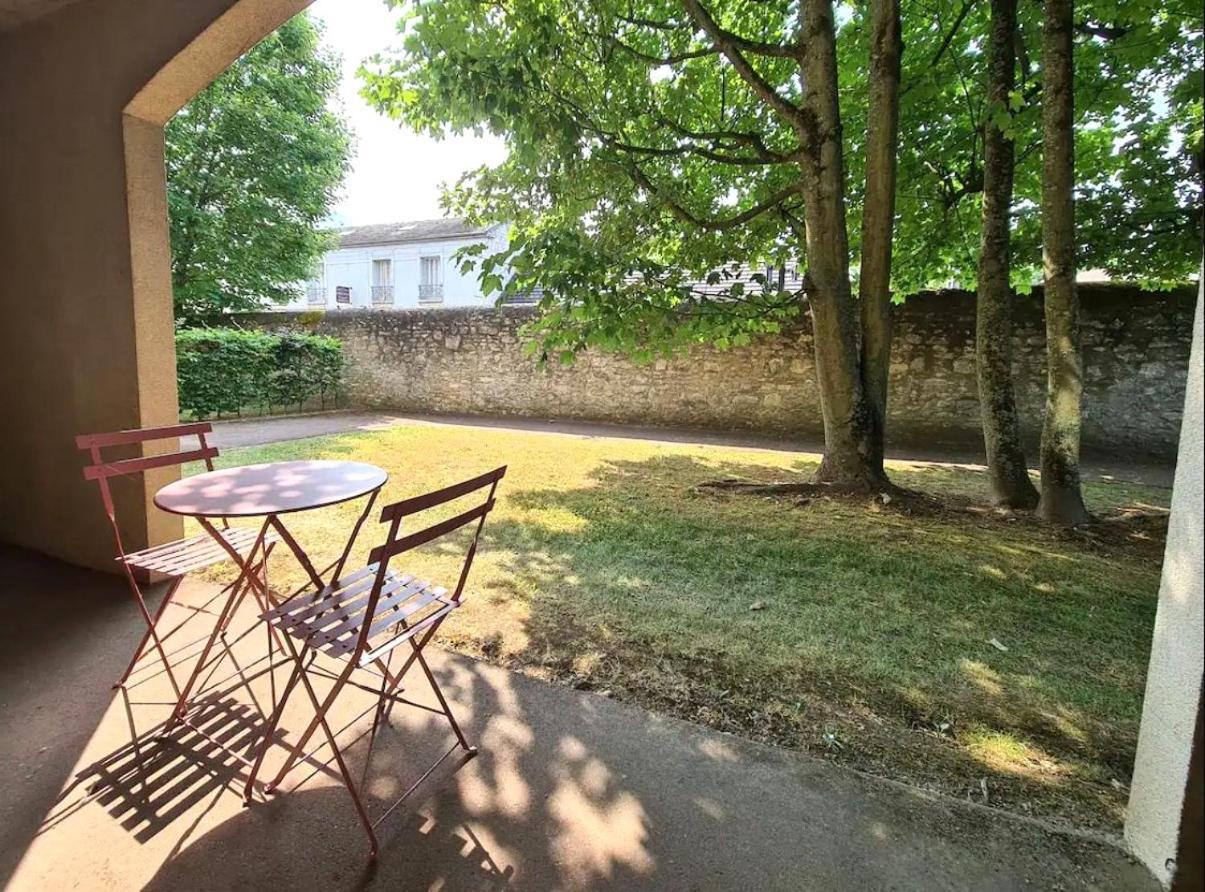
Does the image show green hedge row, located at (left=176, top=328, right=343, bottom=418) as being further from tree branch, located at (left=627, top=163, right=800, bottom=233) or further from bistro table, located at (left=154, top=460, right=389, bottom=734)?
bistro table, located at (left=154, top=460, right=389, bottom=734)

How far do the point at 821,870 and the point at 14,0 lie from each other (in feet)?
16.9

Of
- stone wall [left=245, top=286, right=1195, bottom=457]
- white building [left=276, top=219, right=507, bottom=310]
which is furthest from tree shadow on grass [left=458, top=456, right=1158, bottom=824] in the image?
white building [left=276, top=219, right=507, bottom=310]

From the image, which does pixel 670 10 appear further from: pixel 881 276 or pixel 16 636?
pixel 16 636

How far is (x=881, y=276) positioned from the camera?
547 cm

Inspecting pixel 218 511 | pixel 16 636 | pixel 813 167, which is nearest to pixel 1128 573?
pixel 813 167

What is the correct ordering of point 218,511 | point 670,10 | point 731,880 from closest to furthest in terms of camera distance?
point 731,880, point 218,511, point 670,10

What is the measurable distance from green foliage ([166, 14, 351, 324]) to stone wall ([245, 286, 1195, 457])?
1608mm

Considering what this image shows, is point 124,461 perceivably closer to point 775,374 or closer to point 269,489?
point 269,489

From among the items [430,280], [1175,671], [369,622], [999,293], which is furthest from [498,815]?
[430,280]

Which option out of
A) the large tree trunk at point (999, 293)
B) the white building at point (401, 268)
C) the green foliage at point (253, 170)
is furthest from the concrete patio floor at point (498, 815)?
the white building at point (401, 268)

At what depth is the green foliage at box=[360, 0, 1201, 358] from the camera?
475 centimetres

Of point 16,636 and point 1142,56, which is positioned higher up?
point 1142,56

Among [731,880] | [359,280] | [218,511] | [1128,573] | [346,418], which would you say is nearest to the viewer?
[731,880]

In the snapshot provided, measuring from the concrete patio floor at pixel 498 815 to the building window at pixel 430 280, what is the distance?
2241 cm
